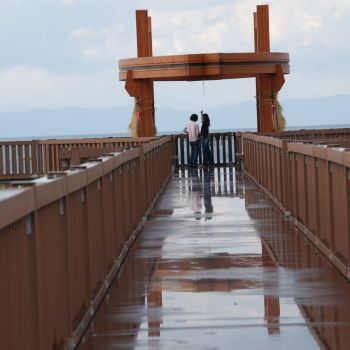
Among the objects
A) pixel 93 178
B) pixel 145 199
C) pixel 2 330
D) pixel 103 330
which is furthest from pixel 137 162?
pixel 2 330

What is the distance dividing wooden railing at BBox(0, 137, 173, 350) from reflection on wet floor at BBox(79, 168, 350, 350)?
270 millimetres

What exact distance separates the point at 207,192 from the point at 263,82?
16.4 m

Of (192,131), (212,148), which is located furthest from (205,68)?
(212,148)

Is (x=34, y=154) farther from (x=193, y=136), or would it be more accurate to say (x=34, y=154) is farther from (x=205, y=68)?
(x=205, y=68)

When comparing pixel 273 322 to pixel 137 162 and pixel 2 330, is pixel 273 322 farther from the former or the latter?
pixel 137 162

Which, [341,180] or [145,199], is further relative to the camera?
[145,199]

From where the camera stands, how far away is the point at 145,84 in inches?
1668

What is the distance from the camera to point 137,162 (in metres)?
19.0

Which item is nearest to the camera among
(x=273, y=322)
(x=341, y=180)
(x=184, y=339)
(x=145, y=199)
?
(x=184, y=339)

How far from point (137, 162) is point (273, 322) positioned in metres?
9.77

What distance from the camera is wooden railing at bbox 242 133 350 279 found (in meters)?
11.8

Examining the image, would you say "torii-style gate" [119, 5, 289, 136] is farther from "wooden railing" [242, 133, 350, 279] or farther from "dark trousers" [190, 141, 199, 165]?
"wooden railing" [242, 133, 350, 279]

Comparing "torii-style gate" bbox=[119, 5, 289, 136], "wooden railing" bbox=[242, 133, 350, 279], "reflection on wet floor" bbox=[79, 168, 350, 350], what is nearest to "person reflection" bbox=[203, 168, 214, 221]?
"wooden railing" bbox=[242, 133, 350, 279]

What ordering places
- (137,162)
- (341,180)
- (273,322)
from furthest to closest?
(137,162) → (341,180) → (273,322)
